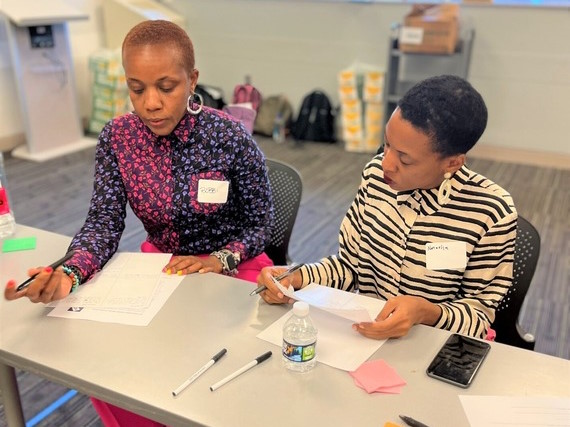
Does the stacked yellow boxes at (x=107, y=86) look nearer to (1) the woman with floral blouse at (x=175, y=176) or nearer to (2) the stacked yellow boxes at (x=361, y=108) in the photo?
(2) the stacked yellow boxes at (x=361, y=108)

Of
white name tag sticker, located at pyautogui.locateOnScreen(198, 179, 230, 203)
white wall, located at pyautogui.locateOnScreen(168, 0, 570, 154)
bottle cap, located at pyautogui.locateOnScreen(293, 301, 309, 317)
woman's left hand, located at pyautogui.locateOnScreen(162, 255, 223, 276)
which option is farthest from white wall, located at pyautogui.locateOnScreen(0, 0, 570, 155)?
bottle cap, located at pyautogui.locateOnScreen(293, 301, 309, 317)

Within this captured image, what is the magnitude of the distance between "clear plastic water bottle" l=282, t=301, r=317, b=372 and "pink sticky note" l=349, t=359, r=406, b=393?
0.09 metres

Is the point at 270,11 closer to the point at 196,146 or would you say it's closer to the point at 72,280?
the point at 196,146

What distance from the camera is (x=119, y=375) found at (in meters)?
1.06

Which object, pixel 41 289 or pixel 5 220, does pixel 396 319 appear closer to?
pixel 41 289

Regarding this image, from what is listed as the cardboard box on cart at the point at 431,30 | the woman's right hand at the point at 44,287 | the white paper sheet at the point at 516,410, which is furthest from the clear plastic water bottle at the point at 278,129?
the white paper sheet at the point at 516,410

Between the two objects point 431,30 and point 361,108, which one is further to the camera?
point 361,108

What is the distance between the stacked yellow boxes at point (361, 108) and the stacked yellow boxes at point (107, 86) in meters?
2.06

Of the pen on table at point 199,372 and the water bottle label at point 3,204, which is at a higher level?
the water bottle label at point 3,204

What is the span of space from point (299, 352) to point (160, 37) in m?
0.91

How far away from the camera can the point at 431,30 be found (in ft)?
14.7

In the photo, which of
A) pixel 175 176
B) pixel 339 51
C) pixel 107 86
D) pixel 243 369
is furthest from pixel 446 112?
pixel 107 86

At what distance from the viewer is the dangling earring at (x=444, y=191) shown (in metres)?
1.29

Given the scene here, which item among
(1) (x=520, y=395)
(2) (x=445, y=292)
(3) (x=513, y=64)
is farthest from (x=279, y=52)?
(1) (x=520, y=395)
